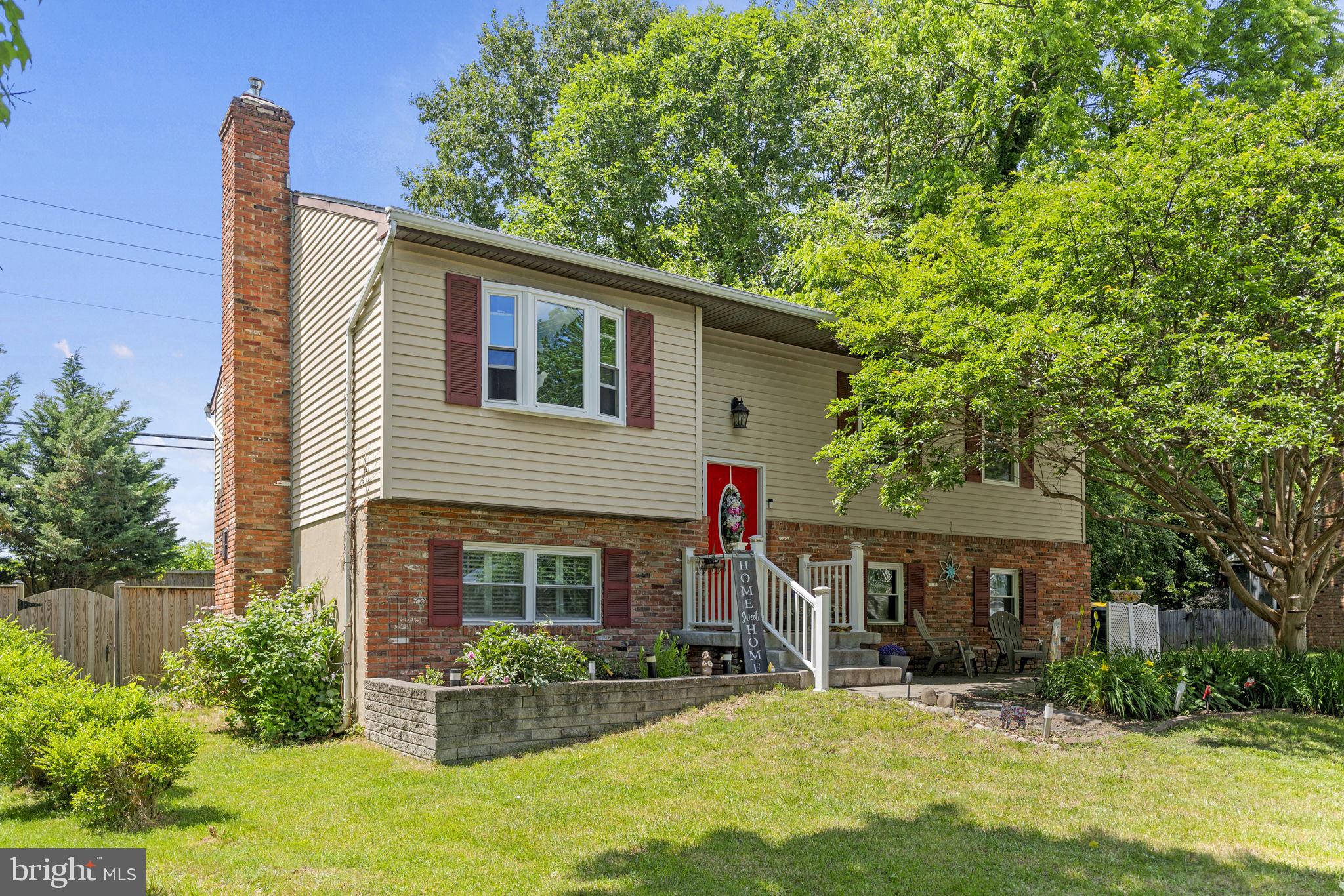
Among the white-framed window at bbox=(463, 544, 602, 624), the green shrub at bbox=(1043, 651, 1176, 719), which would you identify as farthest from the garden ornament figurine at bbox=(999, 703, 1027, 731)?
the white-framed window at bbox=(463, 544, 602, 624)

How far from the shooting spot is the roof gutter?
1034 cm

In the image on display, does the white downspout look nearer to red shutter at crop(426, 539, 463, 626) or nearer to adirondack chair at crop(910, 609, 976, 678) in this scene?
red shutter at crop(426, 539, 463, 626)

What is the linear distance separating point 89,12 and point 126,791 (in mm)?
5549

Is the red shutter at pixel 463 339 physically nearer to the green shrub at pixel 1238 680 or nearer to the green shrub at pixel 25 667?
the green shrub at pixel 25 667

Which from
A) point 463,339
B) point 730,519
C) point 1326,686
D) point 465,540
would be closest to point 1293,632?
point 1326,686

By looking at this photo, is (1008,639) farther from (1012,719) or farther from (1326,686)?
(1012,719)

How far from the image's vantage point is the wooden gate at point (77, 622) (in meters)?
13.0

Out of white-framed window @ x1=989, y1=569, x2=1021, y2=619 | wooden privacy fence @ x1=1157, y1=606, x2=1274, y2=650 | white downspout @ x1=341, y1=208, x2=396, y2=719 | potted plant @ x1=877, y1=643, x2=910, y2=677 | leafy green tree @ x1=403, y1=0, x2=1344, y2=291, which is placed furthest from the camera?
wooden privacy fence @ x1=1157, y1=606, x2=1274, y2=650

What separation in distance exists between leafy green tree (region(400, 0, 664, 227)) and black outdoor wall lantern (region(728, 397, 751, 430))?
16232 mm

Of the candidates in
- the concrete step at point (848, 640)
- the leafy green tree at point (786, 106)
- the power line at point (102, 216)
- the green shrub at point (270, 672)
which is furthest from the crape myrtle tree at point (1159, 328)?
the power line at point (102, 216)

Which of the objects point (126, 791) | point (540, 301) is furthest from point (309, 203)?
point (126, 791)

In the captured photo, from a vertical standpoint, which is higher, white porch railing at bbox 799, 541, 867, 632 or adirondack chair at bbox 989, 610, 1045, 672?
white porch railing at bbox 799, 541, 867, 632

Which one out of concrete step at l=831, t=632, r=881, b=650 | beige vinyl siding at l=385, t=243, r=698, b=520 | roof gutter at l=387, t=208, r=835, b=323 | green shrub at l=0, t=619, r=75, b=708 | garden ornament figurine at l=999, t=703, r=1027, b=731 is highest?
roof gutter at l=387, t=208, r=835, b=323

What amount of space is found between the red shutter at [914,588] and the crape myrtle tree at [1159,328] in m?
3.24
